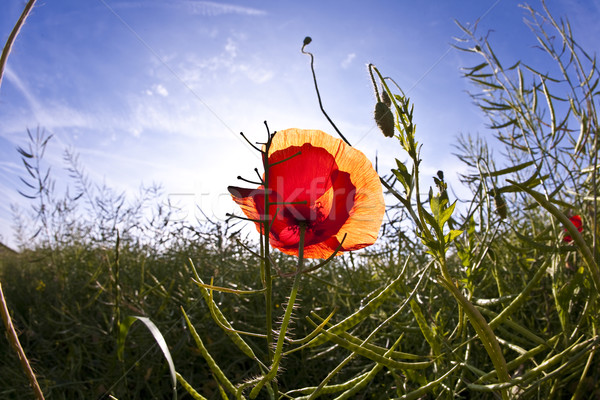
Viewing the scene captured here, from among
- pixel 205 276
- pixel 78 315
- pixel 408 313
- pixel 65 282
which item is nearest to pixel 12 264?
pixel 65 282

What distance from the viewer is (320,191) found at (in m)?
0.45

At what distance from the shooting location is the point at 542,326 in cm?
92

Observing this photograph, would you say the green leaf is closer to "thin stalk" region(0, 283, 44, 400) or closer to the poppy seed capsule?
the poppy seed capsule

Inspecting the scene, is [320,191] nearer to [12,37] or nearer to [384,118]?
[384,118]

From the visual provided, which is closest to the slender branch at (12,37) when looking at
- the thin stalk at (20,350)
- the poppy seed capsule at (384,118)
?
the thin stalk at (20,350)

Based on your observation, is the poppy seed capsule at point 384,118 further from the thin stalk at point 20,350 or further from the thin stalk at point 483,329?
the thin stalk at point 20,350

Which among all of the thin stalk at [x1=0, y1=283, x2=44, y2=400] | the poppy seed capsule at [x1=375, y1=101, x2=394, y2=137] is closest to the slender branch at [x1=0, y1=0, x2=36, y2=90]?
the thin stalk at [x1=0, y1=283, x2=44, y2=400]

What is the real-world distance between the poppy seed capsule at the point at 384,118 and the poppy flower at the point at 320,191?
0.17ft

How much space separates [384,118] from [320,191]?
0.34ft

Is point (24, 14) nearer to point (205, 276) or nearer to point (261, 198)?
point (261, 198)

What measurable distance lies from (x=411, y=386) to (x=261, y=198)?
1.60 feet

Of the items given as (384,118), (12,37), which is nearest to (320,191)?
(384,118)

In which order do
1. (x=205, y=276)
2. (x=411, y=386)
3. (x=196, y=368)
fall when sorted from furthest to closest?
(x=205, y=276) < (x=196, y=368) < (x=411, y=386)

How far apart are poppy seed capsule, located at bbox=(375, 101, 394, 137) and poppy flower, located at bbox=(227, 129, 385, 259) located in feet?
0.17
